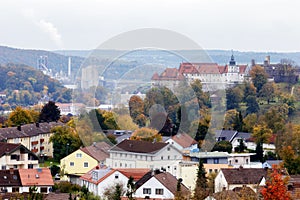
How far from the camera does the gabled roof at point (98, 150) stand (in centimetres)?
2981

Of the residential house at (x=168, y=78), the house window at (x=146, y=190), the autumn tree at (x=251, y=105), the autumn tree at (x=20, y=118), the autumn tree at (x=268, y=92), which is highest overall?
the residential house at (x=168, y=78)

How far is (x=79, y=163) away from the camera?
2928 centimetres

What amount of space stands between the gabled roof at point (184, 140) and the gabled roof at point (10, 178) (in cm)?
915

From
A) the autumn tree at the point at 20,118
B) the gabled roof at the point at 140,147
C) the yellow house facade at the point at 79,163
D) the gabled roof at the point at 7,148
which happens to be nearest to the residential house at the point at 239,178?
the gabled roof at the point at 140,147

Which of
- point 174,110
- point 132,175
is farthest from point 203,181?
point 174,110

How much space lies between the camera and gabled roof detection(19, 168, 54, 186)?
24094 millimetres

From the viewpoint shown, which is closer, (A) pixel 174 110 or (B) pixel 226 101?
(A) pixel 174 110

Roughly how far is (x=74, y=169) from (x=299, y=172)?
23.2 feet

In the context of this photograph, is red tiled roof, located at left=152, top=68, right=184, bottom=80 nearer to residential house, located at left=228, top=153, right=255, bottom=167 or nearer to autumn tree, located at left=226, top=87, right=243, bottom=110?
autumn tree, located at left=226, top=87, right=243, bottom=110

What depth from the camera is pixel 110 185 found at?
79.0ft

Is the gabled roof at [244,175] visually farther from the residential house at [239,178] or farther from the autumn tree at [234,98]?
the autumn tree at [234,98]

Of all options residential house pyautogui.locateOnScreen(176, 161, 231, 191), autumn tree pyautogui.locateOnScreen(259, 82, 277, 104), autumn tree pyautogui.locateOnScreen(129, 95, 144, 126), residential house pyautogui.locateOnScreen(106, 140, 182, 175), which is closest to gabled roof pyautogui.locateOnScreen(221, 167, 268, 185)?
residential house pyautogui.locateOnScreen(176, 161, 231, 191)

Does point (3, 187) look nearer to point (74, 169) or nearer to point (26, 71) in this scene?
point (74, 169)

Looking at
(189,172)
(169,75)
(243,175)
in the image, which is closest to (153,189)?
(243,175)
